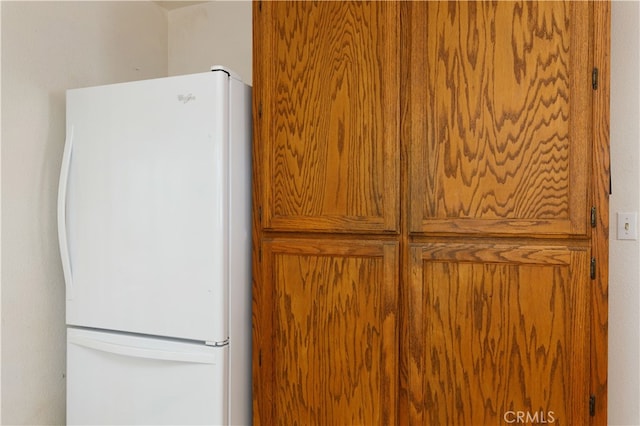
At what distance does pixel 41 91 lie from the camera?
1654mm

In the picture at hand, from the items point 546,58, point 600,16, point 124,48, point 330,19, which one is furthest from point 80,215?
point 600,16

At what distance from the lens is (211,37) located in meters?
2.28

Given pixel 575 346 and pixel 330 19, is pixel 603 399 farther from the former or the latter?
pixel 330 19

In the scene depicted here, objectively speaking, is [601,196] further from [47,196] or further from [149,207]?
[47,196]

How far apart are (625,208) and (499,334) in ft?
2.45

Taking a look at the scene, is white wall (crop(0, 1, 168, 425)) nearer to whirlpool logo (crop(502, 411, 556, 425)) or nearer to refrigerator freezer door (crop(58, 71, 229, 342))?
refrigerator freezer door (crop(58, 71, 229, 342))

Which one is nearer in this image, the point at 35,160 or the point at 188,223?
the point at 188,223

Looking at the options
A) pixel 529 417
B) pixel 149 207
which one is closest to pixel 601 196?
pixel 529 417

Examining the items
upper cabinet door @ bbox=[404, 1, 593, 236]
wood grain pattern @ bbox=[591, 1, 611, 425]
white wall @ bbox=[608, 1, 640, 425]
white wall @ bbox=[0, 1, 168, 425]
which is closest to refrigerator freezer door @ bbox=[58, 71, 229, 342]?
white wall @ bbox=[0, 1, 168, 425]

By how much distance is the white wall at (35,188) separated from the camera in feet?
5.03

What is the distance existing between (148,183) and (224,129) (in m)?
0.34

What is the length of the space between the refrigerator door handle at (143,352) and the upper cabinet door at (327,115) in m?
0.48

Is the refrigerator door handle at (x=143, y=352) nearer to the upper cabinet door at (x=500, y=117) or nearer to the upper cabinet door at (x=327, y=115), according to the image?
the upper cabinet door at (x=327, y=115)

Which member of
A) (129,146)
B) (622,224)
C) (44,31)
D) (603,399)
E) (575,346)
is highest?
(44,31)
